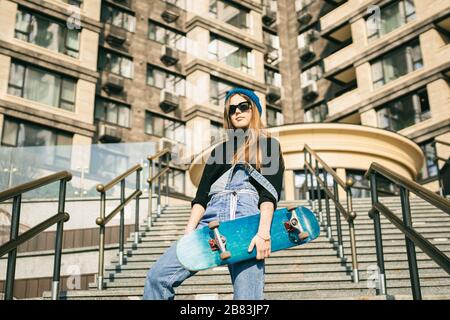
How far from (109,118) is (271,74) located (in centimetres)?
1256

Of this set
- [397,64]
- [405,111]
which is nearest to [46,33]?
[397,64]

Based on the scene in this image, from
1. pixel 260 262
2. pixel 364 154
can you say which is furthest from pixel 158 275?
pixel 364 154

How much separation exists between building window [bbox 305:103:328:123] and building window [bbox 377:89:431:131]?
223 inches

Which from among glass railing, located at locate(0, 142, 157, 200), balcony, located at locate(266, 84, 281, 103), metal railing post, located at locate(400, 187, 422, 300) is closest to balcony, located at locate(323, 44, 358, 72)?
balcony, located at locate(266, 84, 281, 103)

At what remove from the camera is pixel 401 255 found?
6953mm

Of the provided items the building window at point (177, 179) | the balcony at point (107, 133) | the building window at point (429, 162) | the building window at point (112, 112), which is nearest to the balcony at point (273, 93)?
the building window at point (177, 179)

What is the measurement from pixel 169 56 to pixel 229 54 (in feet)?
11.0

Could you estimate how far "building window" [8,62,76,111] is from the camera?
23469mm

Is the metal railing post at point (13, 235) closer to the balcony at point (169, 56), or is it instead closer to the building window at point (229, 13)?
the balcony at point (169, 56)

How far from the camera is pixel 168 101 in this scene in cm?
2992

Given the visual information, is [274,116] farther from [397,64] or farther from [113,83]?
[113,83]

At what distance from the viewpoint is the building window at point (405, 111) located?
84.8 ft

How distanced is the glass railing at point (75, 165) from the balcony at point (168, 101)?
43.7 feet
